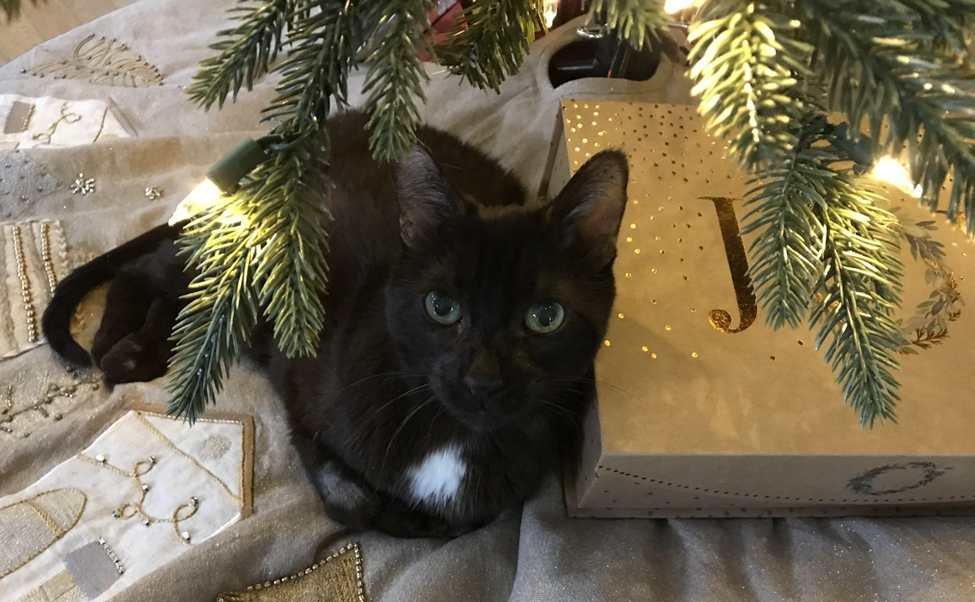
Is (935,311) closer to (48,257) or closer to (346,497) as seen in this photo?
(346,497)

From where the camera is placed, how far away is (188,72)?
56.6 inches

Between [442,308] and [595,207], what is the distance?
0.19 meters

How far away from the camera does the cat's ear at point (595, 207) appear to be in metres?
0.68

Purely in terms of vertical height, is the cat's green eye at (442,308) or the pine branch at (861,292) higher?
the pine branch at (861,292)

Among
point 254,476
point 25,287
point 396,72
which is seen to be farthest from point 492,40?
point 25,287

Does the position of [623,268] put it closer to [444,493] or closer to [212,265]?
[444,493]

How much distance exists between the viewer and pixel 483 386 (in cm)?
67

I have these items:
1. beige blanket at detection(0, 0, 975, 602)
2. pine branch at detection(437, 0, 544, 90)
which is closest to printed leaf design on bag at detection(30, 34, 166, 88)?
beige blanket at detection(0, 0, 975, 602)

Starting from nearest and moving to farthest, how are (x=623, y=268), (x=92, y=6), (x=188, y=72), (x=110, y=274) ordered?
(x=623, y=268)
(x=110, y=274)
(x=188, y=72)
(x=92, y=6)

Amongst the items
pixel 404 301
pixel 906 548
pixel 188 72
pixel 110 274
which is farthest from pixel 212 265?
pixel 188 72

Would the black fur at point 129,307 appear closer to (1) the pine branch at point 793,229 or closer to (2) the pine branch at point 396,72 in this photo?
(2) the pine branch at point 396,72

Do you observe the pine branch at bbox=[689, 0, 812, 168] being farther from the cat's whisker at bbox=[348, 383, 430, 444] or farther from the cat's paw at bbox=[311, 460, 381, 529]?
the cat's paw at bbox=[311, 460, 381, 529]

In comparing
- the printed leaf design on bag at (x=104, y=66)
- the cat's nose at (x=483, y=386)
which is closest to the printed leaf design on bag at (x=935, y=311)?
the cat's nose at (x=483, y=386)

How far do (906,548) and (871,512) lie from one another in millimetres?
71
